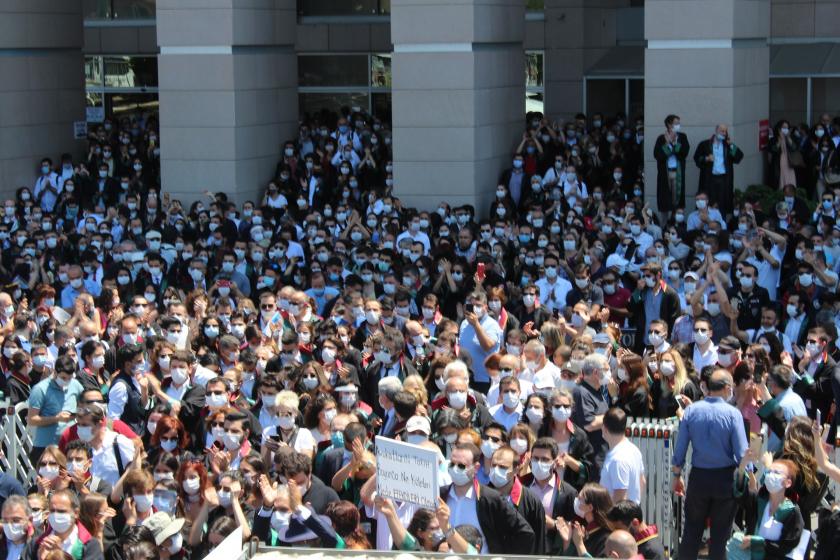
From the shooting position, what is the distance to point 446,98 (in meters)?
24.4

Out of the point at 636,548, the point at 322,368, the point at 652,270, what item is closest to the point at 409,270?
the point at 652,270

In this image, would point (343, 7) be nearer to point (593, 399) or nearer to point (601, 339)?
point (601, 339)

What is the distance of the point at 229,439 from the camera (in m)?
11.5

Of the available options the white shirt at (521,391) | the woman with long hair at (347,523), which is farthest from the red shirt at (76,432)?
the white shirt at (521,391)

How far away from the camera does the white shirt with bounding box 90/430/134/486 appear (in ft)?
38.0

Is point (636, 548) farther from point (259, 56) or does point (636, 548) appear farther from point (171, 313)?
point (259, 56)

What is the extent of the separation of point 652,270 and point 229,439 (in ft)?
22.8

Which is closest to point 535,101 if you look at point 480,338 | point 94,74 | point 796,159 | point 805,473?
point 796,159

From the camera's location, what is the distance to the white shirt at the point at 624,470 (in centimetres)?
1060

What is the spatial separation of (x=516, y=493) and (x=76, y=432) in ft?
12.7

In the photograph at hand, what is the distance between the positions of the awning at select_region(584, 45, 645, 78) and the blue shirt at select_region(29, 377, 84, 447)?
1926cm

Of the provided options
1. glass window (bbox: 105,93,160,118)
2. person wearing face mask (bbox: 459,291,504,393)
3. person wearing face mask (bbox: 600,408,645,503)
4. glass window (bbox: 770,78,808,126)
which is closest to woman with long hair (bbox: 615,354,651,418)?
person wearing face mask (bbox: 600,408,645,503)

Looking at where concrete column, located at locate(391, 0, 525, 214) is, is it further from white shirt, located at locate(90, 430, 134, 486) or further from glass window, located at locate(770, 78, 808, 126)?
white shirt, located at locate(90, 430, 134, 486)

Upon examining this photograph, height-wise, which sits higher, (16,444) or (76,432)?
(76,432)
